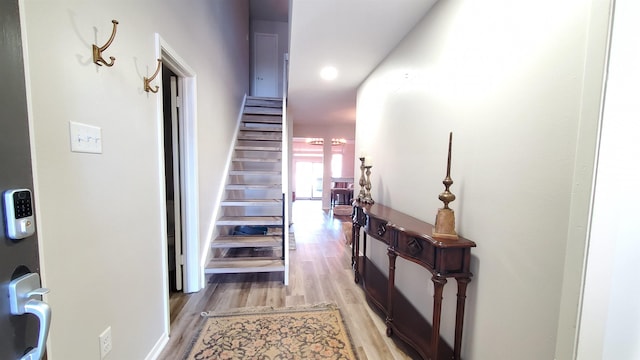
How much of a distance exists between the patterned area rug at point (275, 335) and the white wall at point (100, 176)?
0.37 meters

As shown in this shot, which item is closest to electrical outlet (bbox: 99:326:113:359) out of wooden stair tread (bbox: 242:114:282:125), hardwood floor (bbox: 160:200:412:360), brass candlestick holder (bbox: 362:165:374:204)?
hardwood floor (bbox: 160:200:412:360)

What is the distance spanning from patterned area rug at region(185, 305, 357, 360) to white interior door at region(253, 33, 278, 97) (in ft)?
17.3

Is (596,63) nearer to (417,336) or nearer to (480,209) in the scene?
(480,209)

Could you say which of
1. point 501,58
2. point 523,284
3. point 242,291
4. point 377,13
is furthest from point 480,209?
point 242,291

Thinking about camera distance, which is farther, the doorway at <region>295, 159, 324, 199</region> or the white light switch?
the doorway at <region>295, 159, 324, 199</region>

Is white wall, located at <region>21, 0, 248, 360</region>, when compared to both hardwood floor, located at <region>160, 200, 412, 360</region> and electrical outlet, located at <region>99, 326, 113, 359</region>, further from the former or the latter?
hardwood floor, located at <region>160, 200, 412, 360</region>

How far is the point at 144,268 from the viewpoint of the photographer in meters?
1.59

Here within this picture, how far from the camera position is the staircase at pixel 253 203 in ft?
9.39

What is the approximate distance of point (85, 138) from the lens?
112cm

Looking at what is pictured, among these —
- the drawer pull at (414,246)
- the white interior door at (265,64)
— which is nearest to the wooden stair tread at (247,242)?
the drawer pull at (414,246)

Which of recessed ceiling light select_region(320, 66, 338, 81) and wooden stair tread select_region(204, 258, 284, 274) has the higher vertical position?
recessed ceiling light select_region(320, 66, 338, 81)

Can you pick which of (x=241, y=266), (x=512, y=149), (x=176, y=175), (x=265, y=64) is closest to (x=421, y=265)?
(x=512, y=149)

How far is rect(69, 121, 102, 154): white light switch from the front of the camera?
105 cm

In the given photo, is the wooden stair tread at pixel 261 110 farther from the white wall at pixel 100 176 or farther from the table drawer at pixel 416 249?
the table drawer at pixel 416 249
